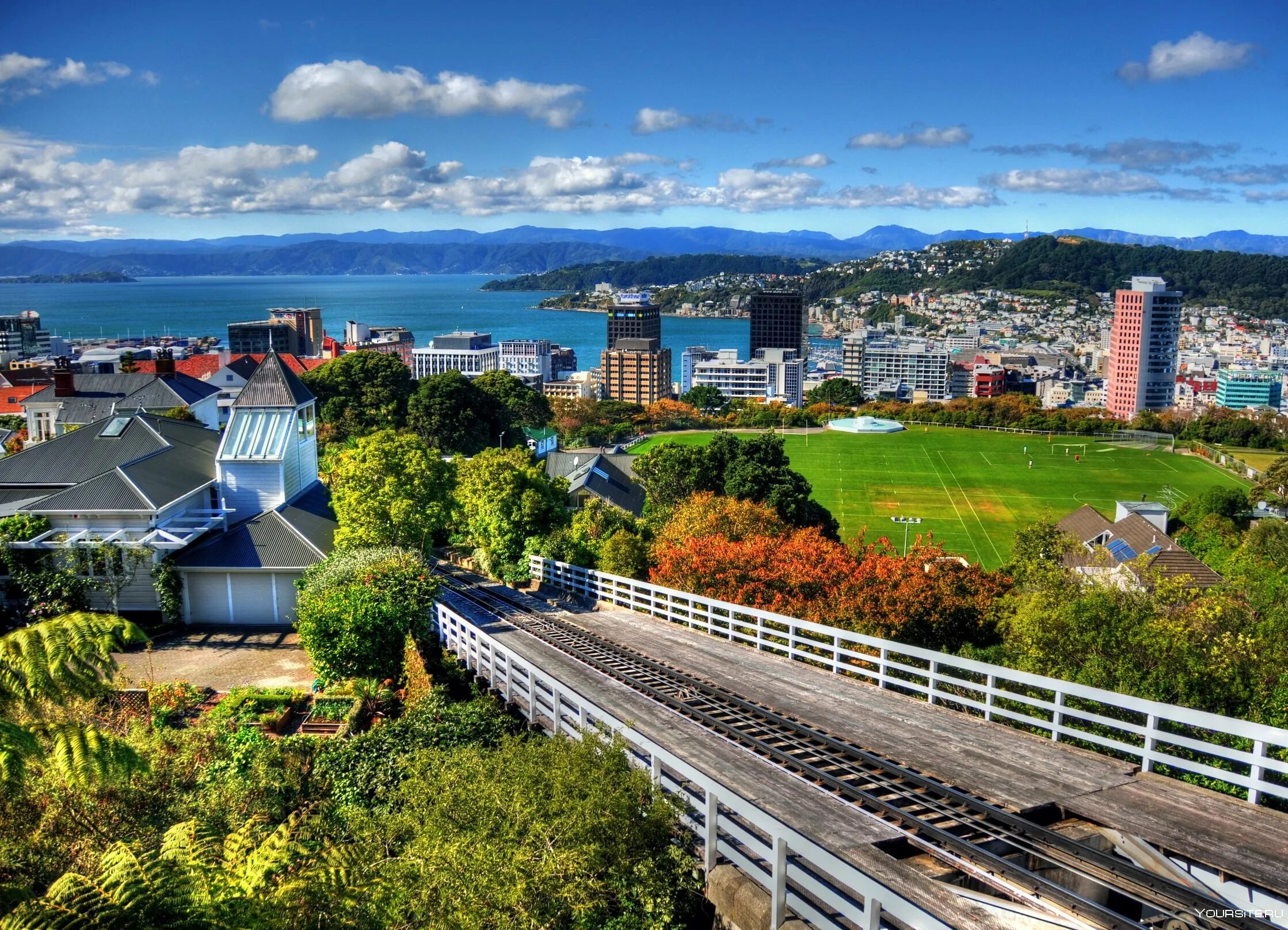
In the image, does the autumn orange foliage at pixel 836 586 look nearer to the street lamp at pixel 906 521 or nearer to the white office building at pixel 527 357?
the street lamp at pixel 906 521

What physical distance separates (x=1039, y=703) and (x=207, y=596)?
19889 mm

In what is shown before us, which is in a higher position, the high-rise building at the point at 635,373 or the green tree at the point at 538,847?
the green tree at the point at 538,847

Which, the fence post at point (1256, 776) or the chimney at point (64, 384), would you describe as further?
the chimney at point (64, 384)

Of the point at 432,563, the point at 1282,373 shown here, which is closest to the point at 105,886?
the point at 432,563

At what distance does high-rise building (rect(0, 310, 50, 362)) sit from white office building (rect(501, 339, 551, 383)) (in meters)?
71.4

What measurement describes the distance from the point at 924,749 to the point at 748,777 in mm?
2072

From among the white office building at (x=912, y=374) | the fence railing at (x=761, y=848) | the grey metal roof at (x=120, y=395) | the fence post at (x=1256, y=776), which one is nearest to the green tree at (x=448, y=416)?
the grey metal roof at (x=120, y=395)

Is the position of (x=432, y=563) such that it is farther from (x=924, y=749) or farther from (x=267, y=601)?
(x=924, y=749)

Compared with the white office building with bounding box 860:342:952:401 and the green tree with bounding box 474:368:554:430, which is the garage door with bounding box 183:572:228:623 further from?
the white office building with bounding box 860:342:952:401

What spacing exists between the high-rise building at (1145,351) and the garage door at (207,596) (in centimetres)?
17246

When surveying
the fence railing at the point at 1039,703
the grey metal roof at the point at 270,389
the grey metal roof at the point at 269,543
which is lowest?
the grey metal roof at the point at 269,543

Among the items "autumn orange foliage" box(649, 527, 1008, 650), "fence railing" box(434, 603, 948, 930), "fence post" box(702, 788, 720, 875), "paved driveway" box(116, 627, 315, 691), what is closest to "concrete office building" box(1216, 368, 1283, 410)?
"autumn orange foliage" box(649, 527, 1008, 650)

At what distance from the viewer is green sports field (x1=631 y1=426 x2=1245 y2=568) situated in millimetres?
55844

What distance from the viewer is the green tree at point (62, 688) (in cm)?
699
